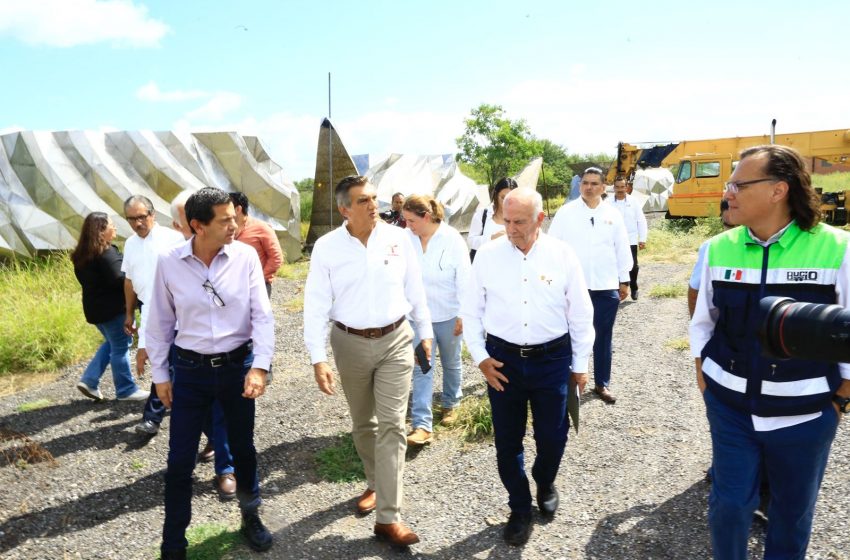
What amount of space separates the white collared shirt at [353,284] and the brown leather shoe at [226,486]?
1.33 m

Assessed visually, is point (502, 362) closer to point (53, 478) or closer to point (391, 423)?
point (391, 423)

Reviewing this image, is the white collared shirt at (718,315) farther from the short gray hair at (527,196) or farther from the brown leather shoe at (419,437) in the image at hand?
the brown leather shoe at (419,437)

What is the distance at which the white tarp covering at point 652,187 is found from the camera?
87.4 feet

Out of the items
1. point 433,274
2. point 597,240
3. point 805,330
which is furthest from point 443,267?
point 805,330

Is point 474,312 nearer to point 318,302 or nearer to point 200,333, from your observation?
point 318,302

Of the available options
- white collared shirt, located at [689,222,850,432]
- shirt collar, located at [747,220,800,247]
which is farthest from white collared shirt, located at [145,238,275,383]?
shirt collar, located at [747,220,800,247]

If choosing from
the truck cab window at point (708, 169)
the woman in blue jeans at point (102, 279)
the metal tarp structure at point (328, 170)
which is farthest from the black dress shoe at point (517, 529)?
the truck cab window at point (708, 169)

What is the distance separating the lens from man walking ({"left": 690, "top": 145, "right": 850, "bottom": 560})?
7.40ft

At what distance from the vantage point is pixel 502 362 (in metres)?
3.34

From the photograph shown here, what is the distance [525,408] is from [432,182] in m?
16.5

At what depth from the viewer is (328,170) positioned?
16.0 metres

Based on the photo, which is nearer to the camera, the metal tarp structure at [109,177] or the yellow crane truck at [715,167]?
the metal tarp structure at [109,177]

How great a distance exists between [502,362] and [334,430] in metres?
2.37

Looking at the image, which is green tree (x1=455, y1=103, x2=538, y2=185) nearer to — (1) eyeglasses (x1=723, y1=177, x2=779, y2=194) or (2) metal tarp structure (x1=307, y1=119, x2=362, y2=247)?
(2) metal tarp structure (x1=307, y1=119, x2=362, y2=247)
